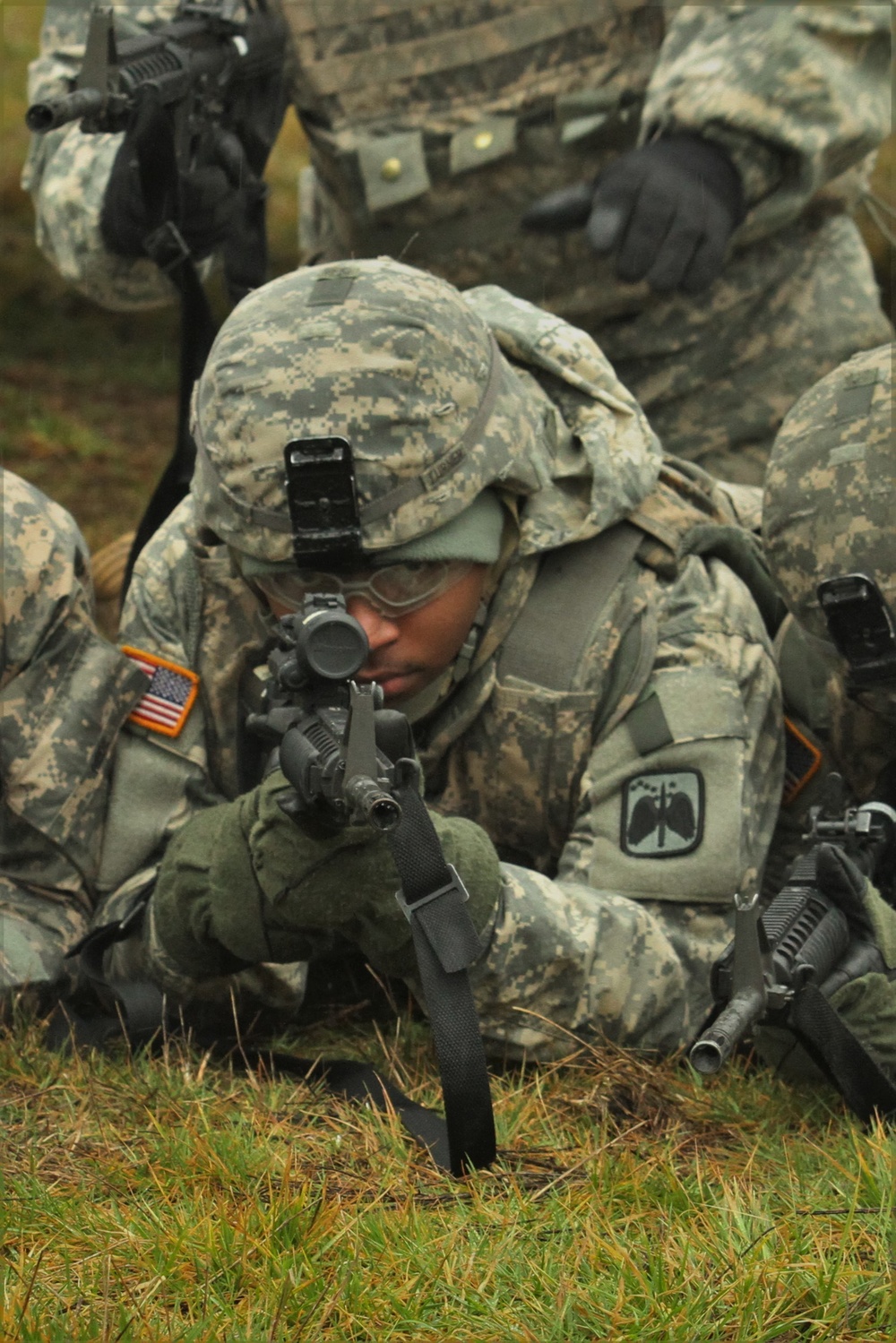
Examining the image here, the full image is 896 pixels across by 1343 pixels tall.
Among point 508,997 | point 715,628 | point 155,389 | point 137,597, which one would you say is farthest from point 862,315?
point 155,389

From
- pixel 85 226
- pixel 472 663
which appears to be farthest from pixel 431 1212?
pixel 85 226

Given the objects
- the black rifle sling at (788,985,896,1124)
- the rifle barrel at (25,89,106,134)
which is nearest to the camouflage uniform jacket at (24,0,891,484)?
the rifle barrel at (25,89,106,134)

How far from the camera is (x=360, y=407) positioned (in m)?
3.64

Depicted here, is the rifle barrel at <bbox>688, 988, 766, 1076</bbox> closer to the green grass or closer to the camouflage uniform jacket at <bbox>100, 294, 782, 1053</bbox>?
the green grass

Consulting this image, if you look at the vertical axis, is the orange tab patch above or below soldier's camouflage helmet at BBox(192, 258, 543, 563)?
below

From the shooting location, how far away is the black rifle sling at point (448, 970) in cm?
310

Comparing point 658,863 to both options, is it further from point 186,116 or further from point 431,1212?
point 186,116

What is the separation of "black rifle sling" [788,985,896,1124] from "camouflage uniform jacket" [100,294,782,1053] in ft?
1.53

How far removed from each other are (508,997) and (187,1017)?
0.77m

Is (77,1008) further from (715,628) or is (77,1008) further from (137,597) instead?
(715,628)

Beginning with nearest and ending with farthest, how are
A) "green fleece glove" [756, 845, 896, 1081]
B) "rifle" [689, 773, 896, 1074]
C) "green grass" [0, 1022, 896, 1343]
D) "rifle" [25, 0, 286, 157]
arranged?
1. "green grass" [0, 1022, 896, 1343]
2. "rifle" [689, 773, 896, 1074]
3. "green fleece glove" [756, 845, 896, 1081]
4. "rifle" [25, 0, 286, 157]

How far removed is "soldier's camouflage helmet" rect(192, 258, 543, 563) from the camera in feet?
12.0

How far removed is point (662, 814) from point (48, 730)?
1354 millimetres

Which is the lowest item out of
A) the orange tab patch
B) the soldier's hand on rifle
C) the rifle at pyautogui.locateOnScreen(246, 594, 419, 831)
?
the orange tab patch
